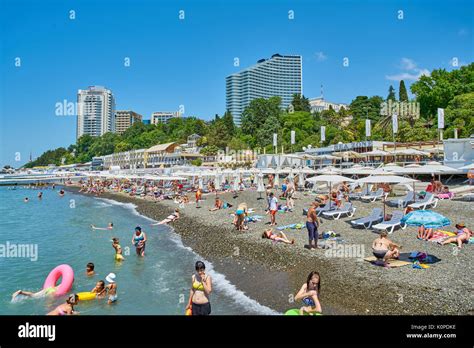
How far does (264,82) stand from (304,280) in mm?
169410

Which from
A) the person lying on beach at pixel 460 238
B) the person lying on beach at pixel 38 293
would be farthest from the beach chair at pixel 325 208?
the person lying on beach at pixel 38 293

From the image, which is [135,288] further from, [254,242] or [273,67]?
[273,67]

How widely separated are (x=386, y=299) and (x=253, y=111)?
74513 millimetres

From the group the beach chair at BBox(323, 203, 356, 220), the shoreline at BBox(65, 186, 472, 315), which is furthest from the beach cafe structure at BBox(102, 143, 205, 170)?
the shoreline at BBox(65, 186, 472, 315)

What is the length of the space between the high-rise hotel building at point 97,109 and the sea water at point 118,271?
6565 inches

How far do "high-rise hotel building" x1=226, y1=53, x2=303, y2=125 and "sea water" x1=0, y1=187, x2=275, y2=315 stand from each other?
470ft

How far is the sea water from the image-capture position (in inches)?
317

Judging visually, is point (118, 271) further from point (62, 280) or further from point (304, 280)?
point (304, 280)

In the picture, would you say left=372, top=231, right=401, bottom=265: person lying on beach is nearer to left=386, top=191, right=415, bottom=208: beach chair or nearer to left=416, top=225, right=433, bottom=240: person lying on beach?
left=416, top=225, right=433, bottom=240: person lying on beach

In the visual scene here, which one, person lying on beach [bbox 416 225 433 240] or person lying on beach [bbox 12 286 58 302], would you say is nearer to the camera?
person lying on beach [bbox 12 286 58 302]

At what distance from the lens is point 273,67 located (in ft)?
572

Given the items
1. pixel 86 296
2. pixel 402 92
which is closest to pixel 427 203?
pixel 86 296

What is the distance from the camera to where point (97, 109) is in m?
184
